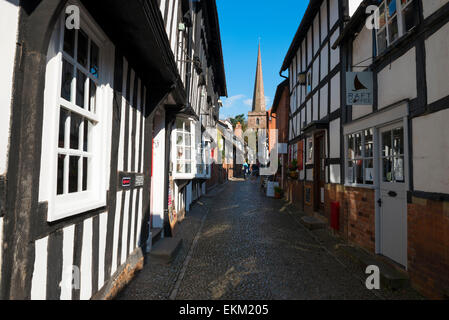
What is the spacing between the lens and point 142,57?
342cm

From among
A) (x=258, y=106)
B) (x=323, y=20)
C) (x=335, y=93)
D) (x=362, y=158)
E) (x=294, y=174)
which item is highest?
(x=258, y=106)

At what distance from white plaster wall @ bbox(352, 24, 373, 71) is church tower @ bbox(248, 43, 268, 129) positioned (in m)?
38.8

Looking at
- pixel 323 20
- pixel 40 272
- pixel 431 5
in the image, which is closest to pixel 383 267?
pixel 431 5

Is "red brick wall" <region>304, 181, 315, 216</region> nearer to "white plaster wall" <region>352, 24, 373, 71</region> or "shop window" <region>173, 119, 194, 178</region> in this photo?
"shop window" <region>173, 119, 194, 178</region>

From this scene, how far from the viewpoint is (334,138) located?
20.2 feet

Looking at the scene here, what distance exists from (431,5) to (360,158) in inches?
101

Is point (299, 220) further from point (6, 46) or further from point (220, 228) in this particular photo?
point (6, 46)

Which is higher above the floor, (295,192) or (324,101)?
(324,101)

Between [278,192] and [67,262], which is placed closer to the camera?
[67,262]

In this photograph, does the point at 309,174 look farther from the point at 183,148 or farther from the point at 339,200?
the point at 183,148

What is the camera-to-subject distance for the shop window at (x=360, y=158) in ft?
15.1

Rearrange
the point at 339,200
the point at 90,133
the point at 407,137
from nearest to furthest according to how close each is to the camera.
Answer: the point at 90,133 < the point at 407,137 < the point at 339,200

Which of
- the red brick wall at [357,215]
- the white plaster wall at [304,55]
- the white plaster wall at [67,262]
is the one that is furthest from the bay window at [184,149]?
the white plaster wall at [304,55]

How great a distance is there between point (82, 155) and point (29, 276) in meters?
1.08
